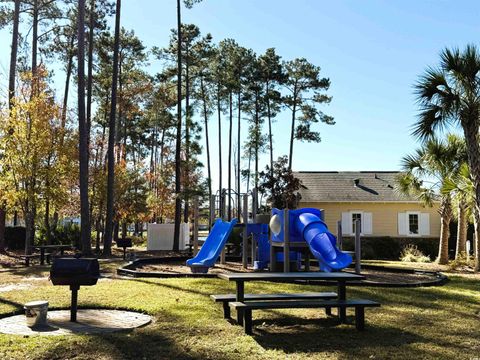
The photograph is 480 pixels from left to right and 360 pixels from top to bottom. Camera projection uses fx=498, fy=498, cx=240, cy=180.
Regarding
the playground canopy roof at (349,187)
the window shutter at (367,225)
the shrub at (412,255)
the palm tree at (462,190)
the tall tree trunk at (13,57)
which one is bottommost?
the shrub at (412,255)

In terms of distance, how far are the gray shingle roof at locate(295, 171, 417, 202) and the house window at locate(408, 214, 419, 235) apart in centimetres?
100

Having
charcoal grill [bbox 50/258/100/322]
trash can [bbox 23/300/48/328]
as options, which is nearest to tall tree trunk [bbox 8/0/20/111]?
charcoal grill [bbox 50/258/100/322]

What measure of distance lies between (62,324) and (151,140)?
133 feet

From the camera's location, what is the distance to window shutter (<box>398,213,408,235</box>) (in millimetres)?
27328

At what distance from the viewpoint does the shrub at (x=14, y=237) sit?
952 inches

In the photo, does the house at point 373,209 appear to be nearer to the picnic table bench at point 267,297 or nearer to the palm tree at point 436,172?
the palm tree at point 436,172

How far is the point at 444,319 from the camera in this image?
7.17 meters

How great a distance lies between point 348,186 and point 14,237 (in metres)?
18.2

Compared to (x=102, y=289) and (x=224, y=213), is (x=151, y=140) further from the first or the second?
(x=102, y=289)

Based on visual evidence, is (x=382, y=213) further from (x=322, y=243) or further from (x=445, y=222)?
(x=322, y=243)

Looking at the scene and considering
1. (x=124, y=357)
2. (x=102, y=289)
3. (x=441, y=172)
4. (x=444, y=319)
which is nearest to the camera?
(x=124, y=357)

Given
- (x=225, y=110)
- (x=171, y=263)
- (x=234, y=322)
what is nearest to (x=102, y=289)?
(x=234, y=322)

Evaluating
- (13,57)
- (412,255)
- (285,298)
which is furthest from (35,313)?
(412,255)

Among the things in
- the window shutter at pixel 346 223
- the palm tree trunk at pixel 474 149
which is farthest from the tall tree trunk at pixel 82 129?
the window shutter at pixel 346 223
